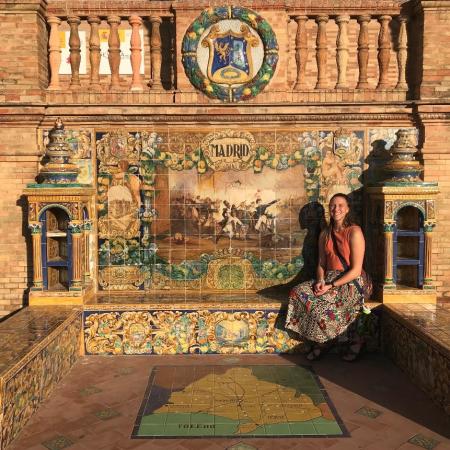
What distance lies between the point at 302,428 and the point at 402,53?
6.15m

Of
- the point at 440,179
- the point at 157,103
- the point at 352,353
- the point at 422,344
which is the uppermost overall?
the point at 157,103

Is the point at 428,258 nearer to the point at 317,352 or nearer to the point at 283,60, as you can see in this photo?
the point at 317,352

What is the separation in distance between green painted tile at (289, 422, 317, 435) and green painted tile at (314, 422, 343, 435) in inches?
2.0

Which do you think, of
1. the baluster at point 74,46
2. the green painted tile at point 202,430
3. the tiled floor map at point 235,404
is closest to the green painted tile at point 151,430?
the tiled floor map at point 235,404

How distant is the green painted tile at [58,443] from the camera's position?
5023mm

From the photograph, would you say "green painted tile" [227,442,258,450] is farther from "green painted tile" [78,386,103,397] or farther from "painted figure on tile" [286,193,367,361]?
"painted figure on tile" [286,193,367,361]

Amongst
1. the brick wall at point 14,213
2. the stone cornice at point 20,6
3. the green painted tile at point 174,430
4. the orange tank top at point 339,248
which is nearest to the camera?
the green painted tile at point 174,430

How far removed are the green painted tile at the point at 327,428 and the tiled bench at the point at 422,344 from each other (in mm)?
1234

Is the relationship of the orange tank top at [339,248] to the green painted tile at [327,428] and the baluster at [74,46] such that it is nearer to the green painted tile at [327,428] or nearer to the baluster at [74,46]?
the green painted tile at [327,428]

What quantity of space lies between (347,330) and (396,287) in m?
1.07

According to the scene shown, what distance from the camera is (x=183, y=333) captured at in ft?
25.3

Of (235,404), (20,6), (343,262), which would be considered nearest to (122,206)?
(20,6)

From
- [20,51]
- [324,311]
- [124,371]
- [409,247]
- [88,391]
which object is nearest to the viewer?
[88,391]

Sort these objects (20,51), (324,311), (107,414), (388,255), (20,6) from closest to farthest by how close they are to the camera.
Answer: (107,414) < (324,311) < (388,255) < (20,6) < (20,51)
